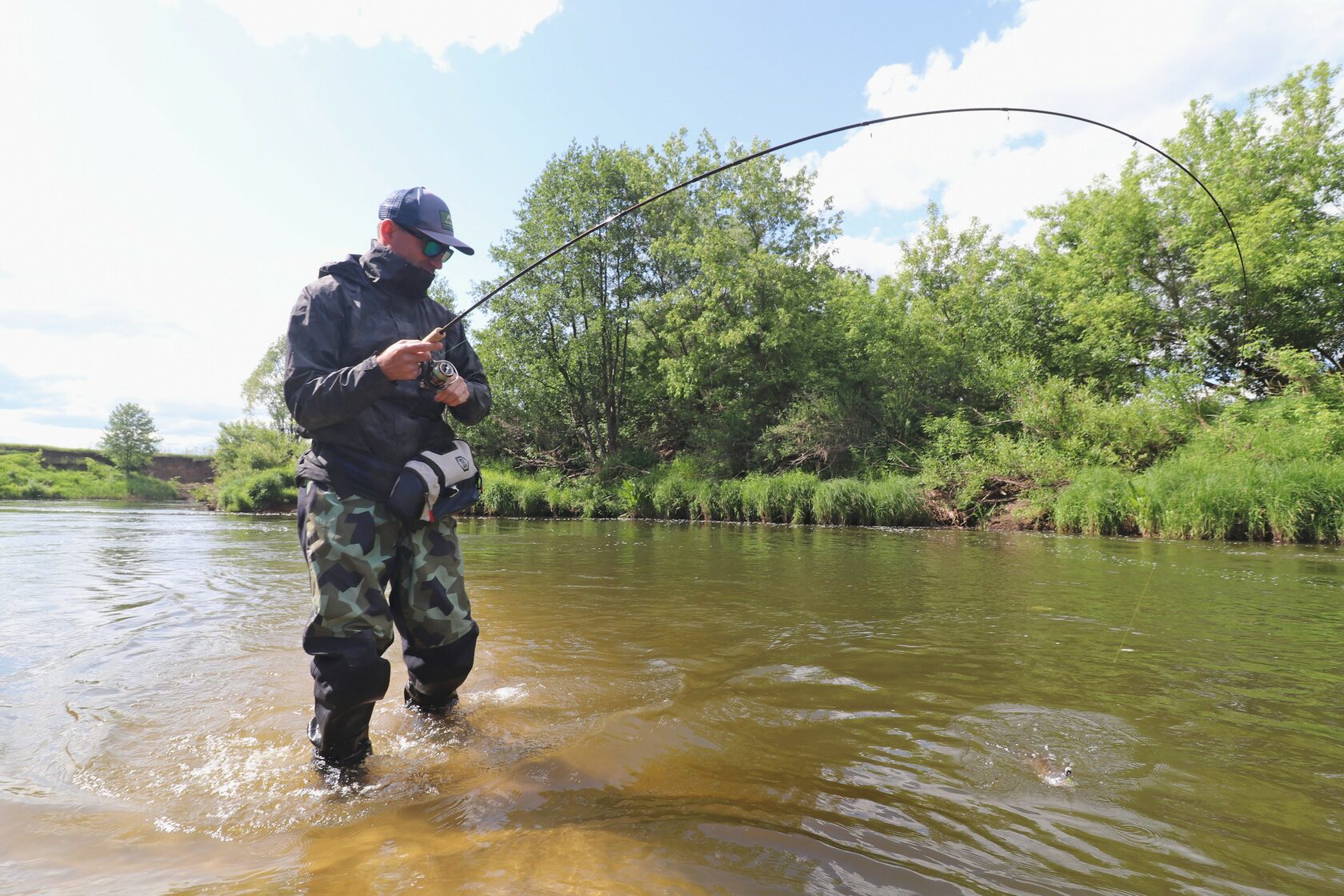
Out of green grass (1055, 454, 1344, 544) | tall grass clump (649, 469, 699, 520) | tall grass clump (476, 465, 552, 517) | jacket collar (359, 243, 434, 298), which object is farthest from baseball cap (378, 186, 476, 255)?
tall grass clump (476, 465, 552, 517)

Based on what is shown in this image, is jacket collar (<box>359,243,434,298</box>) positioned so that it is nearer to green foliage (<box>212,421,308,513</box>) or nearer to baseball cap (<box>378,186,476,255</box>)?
baseball cap (<box>378,186,476,255</box>)

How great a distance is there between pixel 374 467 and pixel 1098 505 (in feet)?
48.0

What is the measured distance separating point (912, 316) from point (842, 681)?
72.7 feet

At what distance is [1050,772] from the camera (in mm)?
2293

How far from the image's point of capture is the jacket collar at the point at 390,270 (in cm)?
282

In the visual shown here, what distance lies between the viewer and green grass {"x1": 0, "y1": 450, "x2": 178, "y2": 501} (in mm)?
A: 46312

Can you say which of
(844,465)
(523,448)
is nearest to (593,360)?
(523,448)

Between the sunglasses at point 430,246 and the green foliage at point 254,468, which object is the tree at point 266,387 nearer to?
the green foliage at point 254,468

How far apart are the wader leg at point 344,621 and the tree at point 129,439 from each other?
64471mm

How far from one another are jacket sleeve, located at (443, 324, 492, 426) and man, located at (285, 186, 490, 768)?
0.01m

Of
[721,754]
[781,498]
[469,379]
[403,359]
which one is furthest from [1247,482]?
[403,359]

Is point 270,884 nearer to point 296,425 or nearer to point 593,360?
point 296,425

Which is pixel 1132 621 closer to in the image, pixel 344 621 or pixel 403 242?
pixel 344 621

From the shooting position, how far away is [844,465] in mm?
21344
